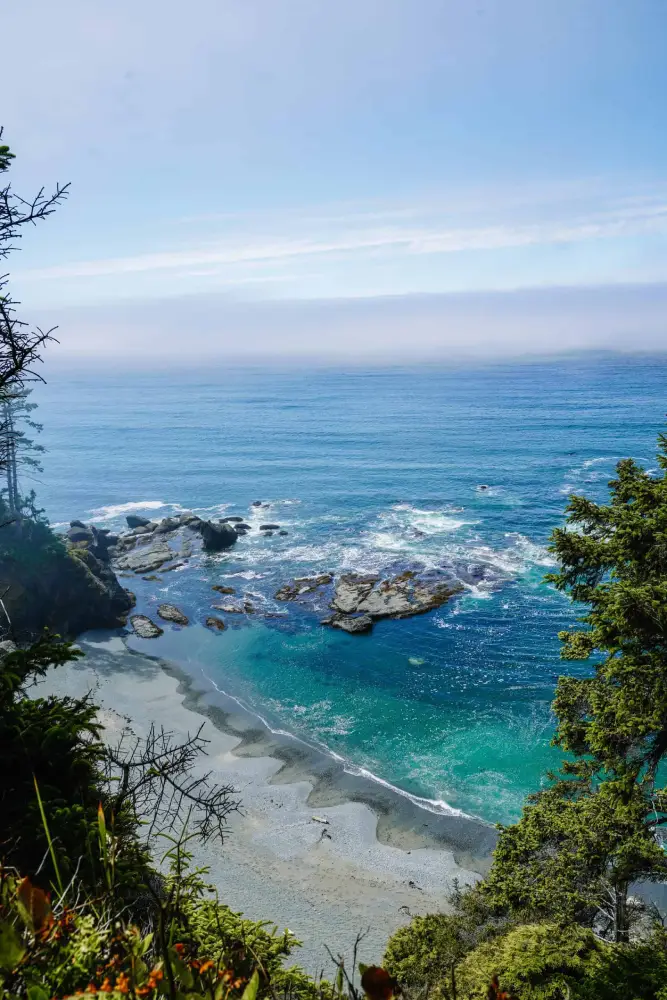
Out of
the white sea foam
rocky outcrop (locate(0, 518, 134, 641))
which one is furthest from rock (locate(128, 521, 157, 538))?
the white sea foam

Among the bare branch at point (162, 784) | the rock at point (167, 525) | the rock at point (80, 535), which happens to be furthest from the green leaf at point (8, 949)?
the rock at point (167, 525)

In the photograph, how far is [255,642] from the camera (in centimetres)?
3469

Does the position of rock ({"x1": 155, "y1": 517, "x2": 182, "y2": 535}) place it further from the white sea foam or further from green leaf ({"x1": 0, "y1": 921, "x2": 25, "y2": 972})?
green leaf ({"x1": 0, "y1": 921, "x2": 25, "y2": 972})

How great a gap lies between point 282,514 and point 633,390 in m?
105

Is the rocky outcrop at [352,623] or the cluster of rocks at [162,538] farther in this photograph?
the cluster of rocks at [162,538]

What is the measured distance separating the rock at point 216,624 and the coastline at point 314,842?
7.55 meters

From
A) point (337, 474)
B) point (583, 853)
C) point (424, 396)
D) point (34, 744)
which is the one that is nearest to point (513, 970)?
point (583, 853)

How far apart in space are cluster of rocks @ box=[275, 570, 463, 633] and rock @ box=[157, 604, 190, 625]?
607cm

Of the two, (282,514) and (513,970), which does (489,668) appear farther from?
(282,514)

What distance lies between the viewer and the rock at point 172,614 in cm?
3733

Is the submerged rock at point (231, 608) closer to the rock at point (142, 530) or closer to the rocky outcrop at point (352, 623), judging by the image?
the rocky outcrop at point (352, 623)

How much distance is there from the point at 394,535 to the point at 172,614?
19263 mm

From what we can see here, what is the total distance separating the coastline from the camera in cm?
1761

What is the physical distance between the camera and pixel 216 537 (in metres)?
49.0
